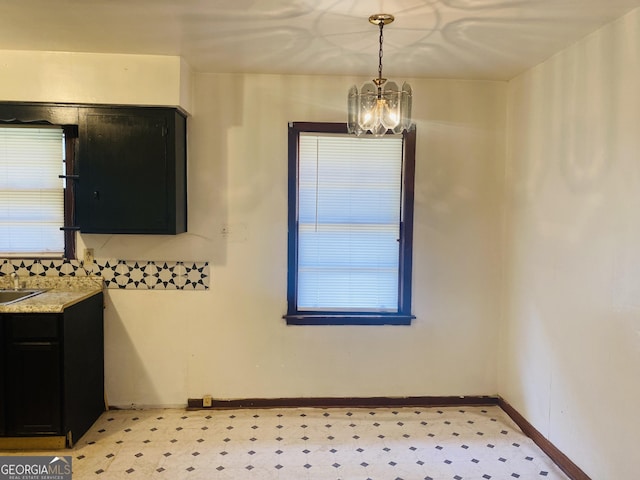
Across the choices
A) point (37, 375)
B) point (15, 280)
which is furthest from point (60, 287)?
point (37, 375)

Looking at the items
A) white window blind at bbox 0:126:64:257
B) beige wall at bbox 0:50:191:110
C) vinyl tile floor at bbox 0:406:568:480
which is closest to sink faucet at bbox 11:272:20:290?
white window blind at bbox 0:126:64:257

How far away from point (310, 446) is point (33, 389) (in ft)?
5.59

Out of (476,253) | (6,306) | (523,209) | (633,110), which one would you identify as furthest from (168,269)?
(633,110)

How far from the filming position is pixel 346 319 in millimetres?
3480

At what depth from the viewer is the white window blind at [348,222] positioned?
3453 mm

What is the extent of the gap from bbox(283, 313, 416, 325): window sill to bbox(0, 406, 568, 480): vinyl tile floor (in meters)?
0.65

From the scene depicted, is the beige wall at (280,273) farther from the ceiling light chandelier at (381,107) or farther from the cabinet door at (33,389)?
the ceiling light chandelier at (381,107)

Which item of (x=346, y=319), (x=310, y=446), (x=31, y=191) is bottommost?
(x=310, y=446)

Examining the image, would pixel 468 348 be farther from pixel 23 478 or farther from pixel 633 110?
pixel 23 478

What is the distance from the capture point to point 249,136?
134 inches

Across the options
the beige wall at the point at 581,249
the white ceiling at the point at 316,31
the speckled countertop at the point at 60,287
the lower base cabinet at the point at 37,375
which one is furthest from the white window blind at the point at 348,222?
the lower base cabinet at the point at 37,375

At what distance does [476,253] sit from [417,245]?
462 mm

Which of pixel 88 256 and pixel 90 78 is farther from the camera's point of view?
pixel 88 256

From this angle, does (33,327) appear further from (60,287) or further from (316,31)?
(316,31)
